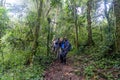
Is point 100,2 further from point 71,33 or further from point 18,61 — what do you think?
point 18,61

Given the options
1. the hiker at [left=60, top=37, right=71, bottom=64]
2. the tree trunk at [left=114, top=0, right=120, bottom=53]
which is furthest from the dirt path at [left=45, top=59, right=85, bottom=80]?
the tree trunk at [left=114, top=0, right=120, bottom=53]

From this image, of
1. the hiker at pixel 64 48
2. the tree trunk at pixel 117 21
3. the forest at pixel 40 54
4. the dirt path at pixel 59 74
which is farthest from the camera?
the hiker at pixel 64 48

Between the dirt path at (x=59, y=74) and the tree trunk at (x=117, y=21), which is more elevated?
Answer: the tree trunk at (x=117, y=21)

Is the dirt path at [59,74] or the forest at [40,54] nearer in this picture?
the dirt path at [59,74]

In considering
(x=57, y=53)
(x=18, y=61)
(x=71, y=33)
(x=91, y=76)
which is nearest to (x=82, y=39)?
(x=71, y=33)

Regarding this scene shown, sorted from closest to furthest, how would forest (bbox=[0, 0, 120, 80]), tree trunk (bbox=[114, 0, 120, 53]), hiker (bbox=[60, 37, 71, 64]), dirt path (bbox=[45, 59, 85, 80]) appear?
1. dirt path (bbox=[45, 59, 85, 80])
2. forest (bbox=[0, 0, 120, 80])
3. tree trunk (bbox=[114, 0, 120, 53])
4. hiker (bbox=[60, 37, 71, 64])

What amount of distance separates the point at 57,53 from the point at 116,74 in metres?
5.75

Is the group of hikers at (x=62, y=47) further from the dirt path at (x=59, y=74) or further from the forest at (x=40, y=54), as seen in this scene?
the dirt path at (x=59, y=74)

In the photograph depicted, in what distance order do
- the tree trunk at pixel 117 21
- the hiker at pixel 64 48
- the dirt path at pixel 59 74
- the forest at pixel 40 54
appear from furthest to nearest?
the hiker at pixel 64 48, the tree trunk at pixel 117 21, the forest at pixel 40 54, the dirt path at pixel 59 74

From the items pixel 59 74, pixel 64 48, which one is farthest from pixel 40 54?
pixel 59 74

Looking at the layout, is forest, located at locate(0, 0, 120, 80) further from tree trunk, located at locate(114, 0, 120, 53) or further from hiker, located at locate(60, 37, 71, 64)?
hiker, located at locate(60, 37, 71, 64)

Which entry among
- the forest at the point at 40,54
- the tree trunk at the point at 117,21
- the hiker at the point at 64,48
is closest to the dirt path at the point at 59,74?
the forest at the point at 40,54

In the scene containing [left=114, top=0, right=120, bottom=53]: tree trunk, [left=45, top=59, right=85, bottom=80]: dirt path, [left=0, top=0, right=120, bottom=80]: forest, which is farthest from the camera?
[left=114, top=0, right=120, bottom=53]: tree trunk

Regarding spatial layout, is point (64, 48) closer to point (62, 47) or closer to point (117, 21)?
point (62, 47)
